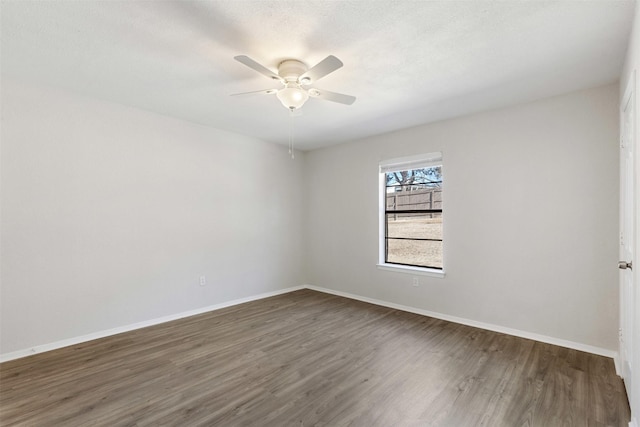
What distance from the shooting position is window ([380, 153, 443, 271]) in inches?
158

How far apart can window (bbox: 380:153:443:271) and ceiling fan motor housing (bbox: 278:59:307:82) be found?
229 cm

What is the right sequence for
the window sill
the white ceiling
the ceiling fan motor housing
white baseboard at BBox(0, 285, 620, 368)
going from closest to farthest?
1. the white ceiling
2. the ceiling fan motor housing
3. white baseboard at BBox(0, 285, 620, 368)
4. the window sill

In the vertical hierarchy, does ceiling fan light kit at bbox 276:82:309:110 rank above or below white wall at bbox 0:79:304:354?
above

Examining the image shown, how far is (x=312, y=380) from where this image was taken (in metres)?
2.34

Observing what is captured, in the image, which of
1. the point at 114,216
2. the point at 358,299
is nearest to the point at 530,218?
the point at 358,299

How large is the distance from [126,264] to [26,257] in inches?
32.9

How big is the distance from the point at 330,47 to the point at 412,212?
2779mm

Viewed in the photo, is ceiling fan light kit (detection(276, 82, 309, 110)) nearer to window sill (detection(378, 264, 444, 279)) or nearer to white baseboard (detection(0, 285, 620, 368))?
window sill (detection(378, 264, 444, 279))

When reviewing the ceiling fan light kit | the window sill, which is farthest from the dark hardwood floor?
the ceiling fan light kit

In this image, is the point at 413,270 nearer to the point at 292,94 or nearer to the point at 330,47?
the point at 292,94

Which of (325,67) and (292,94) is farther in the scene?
(292,94)

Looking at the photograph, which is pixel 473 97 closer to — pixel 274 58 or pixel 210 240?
pixel 274 58

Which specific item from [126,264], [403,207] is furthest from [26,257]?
[403,207]

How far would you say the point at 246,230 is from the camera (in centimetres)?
461
